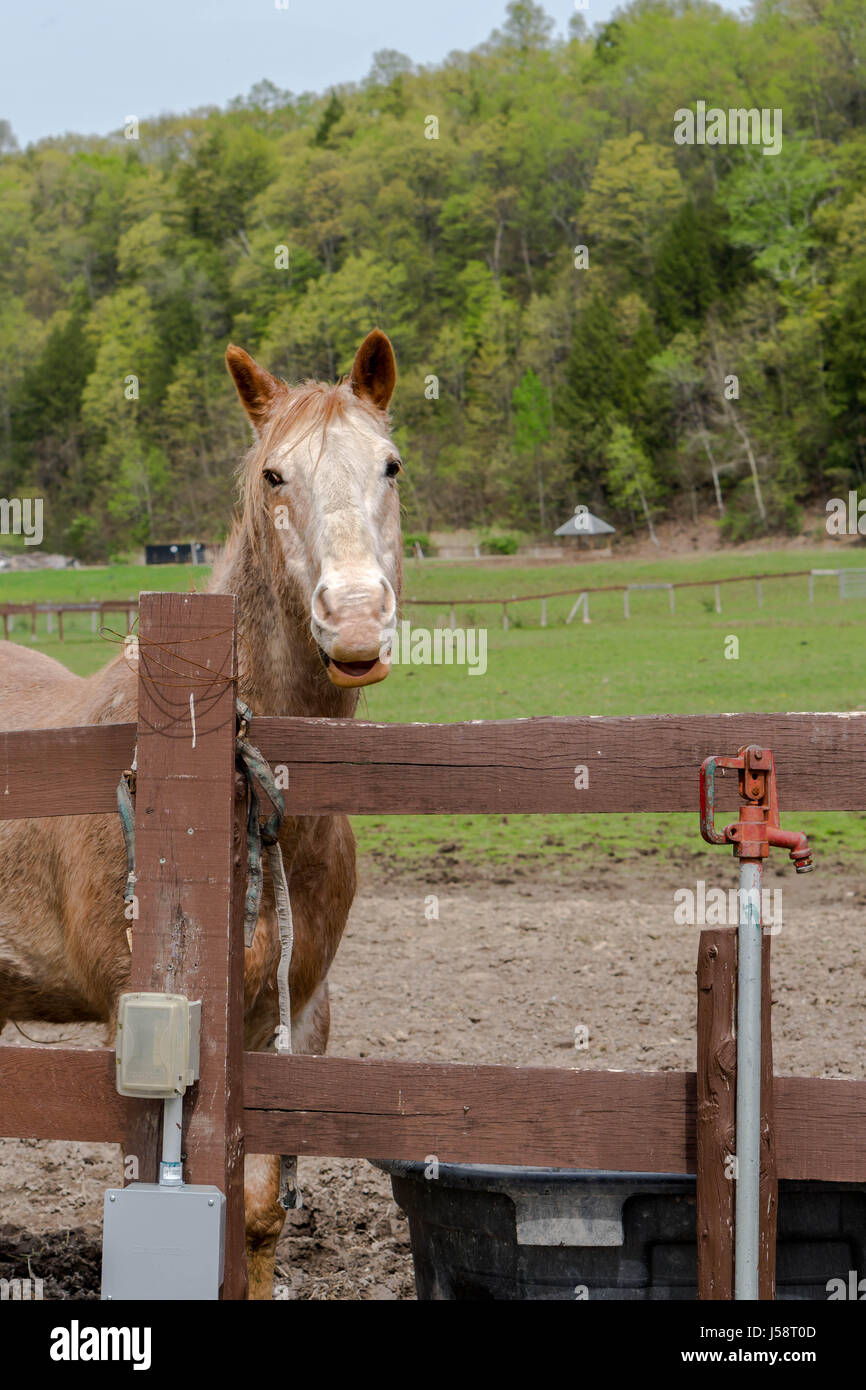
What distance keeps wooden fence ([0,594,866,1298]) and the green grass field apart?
2.28ft

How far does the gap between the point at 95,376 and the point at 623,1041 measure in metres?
101

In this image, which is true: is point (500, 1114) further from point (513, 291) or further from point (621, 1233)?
point (513, 291)

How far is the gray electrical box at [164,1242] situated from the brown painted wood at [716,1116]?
968mm

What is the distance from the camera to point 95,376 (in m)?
99.2

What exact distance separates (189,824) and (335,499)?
0.95 m

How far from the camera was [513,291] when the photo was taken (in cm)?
10231

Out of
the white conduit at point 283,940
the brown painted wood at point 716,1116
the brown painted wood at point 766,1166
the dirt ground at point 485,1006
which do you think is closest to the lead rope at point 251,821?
the white conduit at point 283,940

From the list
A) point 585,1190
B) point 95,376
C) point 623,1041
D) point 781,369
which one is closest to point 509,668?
point 623,1041

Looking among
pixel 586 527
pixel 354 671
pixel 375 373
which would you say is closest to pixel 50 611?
pixel 375 373

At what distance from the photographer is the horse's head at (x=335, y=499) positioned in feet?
9.11

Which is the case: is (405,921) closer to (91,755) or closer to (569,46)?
(91,755)

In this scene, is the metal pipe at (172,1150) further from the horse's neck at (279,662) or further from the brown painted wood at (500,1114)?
the horse's neck at (279,662)

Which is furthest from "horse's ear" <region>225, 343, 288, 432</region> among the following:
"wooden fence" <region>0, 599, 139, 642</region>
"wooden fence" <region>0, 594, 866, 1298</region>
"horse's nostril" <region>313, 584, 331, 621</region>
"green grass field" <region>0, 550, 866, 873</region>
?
"wooden fence" <region>0, 599, 139, 642</region>
